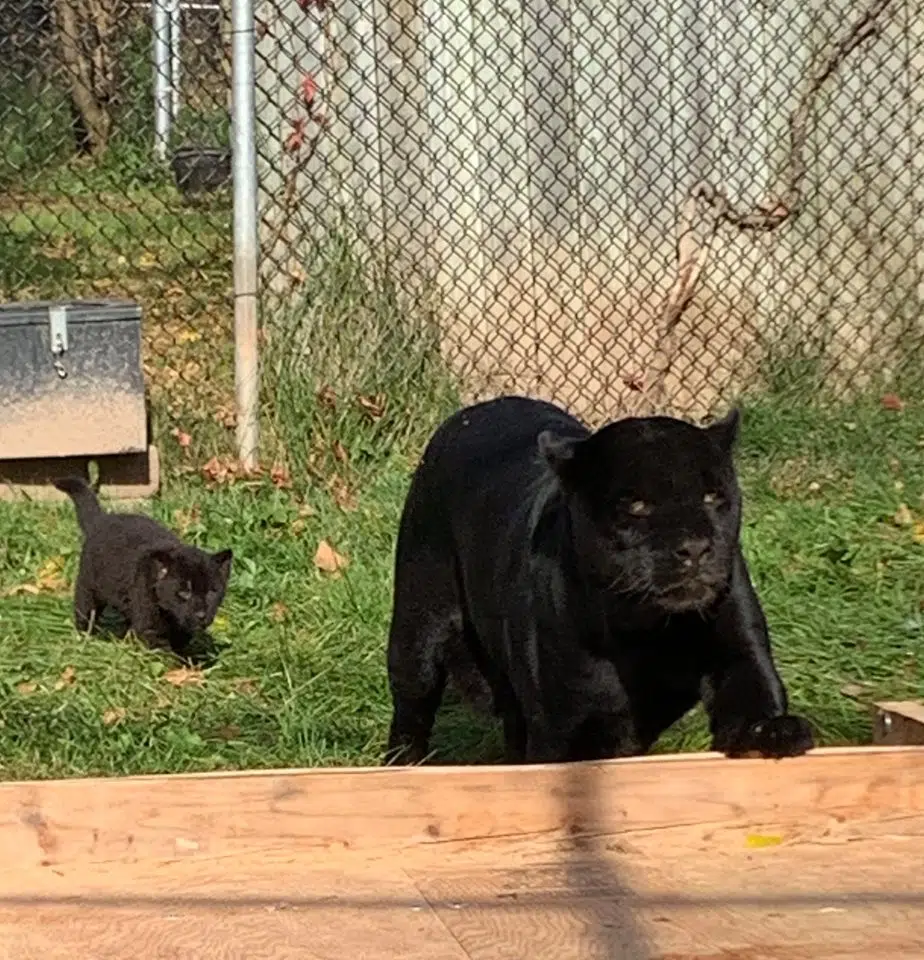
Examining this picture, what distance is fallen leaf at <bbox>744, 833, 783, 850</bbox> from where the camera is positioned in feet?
13.1

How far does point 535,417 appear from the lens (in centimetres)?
487

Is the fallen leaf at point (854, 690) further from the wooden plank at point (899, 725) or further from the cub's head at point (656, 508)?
the cub's head at point (656, 508)

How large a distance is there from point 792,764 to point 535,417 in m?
1.23

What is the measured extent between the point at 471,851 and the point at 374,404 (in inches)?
158

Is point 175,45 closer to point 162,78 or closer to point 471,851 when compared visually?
point 162,78

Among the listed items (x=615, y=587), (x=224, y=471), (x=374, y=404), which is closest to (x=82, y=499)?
(x=224, y=471)

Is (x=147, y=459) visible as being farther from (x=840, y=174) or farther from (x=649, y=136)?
(x=840, y=174)

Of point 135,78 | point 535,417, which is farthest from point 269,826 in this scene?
point 135,78

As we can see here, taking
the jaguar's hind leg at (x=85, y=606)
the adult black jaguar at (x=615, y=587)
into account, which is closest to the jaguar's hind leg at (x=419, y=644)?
the adult black jaguar at (x=615, y=587)

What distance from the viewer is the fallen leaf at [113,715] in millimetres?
5262

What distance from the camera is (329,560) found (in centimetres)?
679

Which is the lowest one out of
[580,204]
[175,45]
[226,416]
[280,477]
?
[280,477]

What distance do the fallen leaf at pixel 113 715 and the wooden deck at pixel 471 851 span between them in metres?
1.35

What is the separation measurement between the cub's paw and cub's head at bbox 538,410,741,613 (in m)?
0.28
